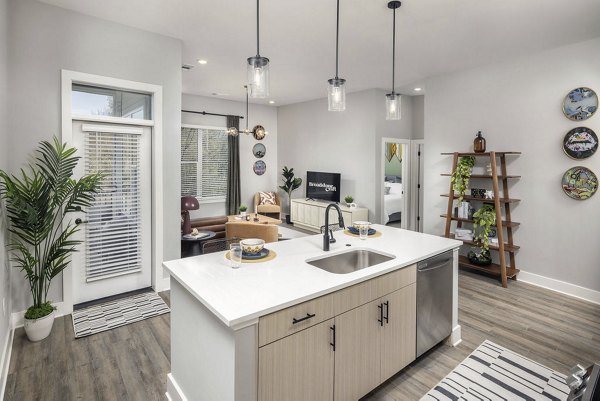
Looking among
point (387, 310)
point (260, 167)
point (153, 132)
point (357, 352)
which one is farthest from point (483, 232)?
point (260, 167)

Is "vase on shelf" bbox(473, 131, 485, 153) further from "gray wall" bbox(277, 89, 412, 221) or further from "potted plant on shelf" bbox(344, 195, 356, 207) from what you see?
"potted plant on shelf" bbox(344, 195, 356, 207)

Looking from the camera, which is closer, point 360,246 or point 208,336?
point 208,336

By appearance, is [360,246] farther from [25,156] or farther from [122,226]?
[25,156]

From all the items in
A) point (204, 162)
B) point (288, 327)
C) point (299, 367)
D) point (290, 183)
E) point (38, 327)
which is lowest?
point (38, 327)

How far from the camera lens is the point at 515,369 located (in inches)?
93.5

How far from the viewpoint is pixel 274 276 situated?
1773mm

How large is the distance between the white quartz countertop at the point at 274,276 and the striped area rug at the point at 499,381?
0.88 m

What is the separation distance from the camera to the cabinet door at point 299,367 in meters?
1.44

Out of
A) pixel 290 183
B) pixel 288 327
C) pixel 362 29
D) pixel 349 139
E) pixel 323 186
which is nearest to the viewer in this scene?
pixel 288 327

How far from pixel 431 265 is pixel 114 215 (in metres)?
3.12

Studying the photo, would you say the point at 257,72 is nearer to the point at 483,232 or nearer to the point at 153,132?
the point at 153,132

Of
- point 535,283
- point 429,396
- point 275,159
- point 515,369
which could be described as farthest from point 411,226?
point 429,396

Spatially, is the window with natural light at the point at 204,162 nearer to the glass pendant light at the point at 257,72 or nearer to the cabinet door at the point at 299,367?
the glass pendant light at the point at 257,72

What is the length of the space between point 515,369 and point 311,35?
11.8ft
